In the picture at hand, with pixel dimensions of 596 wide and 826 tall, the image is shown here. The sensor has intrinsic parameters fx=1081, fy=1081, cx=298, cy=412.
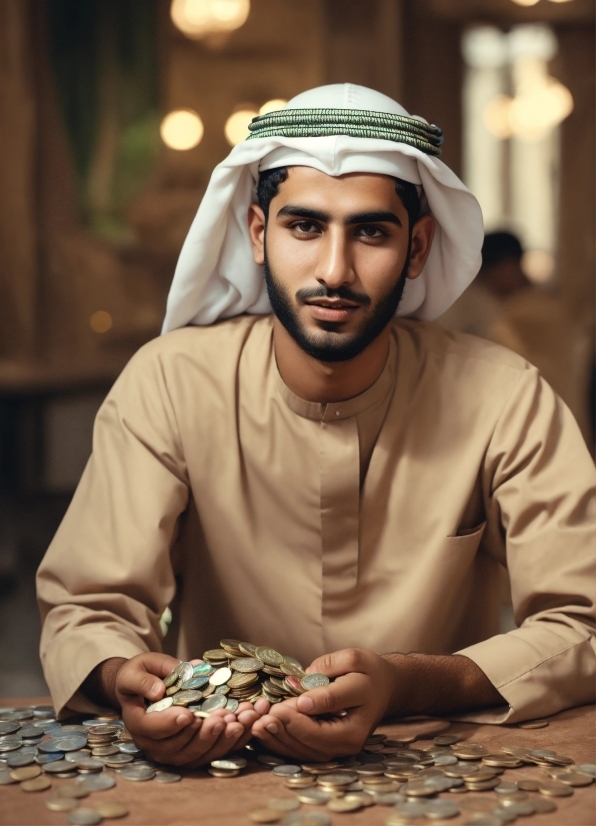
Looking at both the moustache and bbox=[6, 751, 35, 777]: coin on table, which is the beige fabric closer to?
the moustache

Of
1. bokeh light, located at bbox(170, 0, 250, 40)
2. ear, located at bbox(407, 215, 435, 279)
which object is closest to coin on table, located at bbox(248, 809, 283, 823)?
ear, located at bbox(407, 215, 435, 279)

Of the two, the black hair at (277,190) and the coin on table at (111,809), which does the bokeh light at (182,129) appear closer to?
the black hair at (277,190)

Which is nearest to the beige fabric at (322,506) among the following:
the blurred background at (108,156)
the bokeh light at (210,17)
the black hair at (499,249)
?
the black hair at (499,249)

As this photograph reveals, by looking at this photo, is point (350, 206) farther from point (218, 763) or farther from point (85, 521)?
point (218, 763)

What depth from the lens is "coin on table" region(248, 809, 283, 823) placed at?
4.64 ft

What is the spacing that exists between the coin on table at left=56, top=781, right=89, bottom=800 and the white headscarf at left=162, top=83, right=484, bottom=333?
1.10 m

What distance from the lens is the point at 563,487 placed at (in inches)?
84.1

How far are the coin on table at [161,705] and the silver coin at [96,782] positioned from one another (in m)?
0.11

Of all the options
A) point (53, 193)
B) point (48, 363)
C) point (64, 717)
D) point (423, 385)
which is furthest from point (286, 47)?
point (64, 717)

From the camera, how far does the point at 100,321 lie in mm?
8320

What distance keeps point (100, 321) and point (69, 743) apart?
6841 millimetres

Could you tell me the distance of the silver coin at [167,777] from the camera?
5.13 ft

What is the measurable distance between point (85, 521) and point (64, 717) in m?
0.39

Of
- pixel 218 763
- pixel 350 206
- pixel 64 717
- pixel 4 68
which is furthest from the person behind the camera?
pixel 4 68
